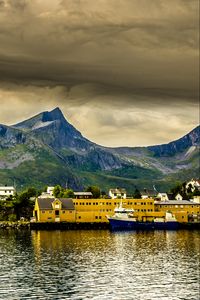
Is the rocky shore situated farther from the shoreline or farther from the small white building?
the small white building

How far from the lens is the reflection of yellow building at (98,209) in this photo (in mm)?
170075

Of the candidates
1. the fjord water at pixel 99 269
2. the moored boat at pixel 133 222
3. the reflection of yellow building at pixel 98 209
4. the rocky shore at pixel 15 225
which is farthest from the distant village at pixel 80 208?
the fjord water at pixel 99 269

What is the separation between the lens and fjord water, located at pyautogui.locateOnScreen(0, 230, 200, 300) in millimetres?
66531

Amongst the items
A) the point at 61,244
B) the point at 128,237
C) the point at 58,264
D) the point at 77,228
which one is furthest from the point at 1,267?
the point at 77,228

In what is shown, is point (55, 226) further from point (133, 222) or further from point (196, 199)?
point (196, 199)

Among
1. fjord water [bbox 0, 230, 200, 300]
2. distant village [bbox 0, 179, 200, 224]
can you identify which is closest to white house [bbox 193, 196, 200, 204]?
distant village [bbox 0, 179, 200, 224]

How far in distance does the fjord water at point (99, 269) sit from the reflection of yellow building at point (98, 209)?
47733 mm

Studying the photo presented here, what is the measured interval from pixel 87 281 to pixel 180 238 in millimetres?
62573

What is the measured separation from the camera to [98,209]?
178 meters

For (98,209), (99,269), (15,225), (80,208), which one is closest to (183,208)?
(98,209)

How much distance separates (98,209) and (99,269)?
96823 mm

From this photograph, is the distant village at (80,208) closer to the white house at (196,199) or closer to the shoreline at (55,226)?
the white house at (196,199)

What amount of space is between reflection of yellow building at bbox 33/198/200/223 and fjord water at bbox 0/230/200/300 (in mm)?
47733

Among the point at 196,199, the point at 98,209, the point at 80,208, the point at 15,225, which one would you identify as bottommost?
the point at 15,225
